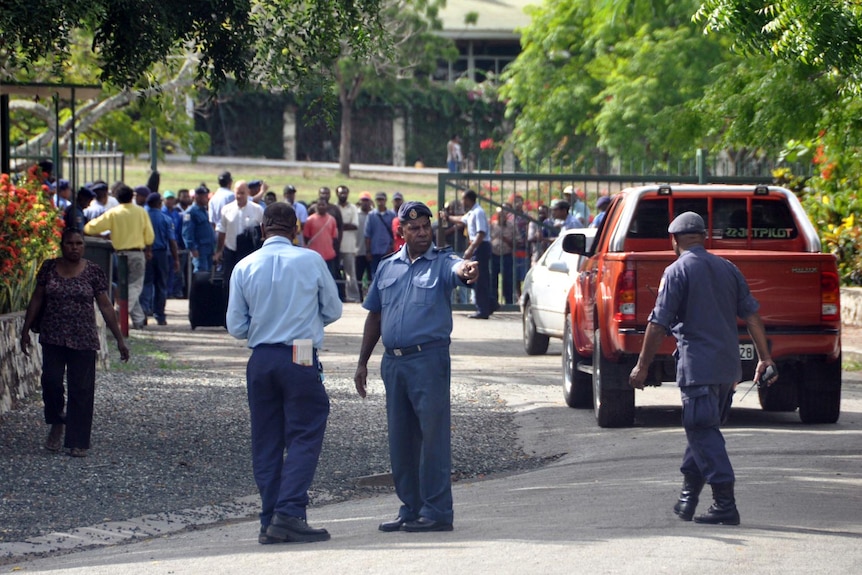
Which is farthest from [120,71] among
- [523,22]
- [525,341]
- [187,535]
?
[523,22]

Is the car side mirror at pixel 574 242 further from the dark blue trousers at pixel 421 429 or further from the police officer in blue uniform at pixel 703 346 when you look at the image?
the dark blue trousers at pixel 421 429

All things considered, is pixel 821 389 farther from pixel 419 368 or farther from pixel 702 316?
pixel 419 368

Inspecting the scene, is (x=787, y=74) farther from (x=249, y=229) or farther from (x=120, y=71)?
(x=120, y=71)

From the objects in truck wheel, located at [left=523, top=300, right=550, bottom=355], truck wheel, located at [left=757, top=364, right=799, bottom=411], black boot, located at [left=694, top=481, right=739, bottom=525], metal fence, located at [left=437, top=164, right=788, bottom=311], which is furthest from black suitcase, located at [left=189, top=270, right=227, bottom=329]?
black boot, located at [left=694, top=481, right=739, bottom=525]

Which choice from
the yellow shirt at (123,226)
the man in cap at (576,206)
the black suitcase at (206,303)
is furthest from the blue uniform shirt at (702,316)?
the man in cap at (576,206)

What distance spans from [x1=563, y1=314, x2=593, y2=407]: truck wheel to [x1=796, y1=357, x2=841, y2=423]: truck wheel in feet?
6.28

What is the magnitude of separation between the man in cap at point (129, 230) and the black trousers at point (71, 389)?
23.8 feet

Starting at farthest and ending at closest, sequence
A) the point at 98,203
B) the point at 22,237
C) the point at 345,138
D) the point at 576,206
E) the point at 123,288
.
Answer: the point at 345,138 → the point at 576,206 → the point at 98,203 → the point at 123,288 → the point at 22,237

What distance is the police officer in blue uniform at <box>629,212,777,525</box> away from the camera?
748 centimetres

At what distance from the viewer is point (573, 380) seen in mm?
12500

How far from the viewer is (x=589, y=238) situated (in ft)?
44.2

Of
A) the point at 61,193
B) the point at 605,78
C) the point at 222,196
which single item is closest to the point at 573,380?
the point at 61,193

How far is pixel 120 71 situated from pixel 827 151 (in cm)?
1169

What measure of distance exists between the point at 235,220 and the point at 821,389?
8.83 metres
